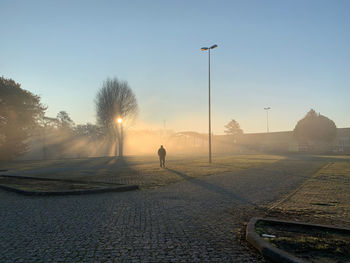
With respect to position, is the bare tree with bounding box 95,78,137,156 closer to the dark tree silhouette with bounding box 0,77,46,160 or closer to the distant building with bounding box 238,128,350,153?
the dark tree silhouette with bounding box 0,77,46,160

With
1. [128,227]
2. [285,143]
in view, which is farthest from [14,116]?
[285,143]

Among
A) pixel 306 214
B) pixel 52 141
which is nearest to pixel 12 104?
pixel 52 141

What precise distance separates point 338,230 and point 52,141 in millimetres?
60259

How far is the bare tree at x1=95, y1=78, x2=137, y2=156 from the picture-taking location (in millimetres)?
46344

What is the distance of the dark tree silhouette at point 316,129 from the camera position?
190 feet

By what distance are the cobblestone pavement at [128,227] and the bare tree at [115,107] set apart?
1498 inches

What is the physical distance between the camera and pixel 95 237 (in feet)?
15.0

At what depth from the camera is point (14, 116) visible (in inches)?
1421

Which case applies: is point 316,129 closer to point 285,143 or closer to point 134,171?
point 285,143

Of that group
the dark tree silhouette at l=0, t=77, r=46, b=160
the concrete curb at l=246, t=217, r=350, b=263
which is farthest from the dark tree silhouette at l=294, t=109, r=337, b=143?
the concrete curb at l=246, t=217, r=350, b=263

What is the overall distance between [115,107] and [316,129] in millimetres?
42596

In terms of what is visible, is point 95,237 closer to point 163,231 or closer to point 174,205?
point 163,231

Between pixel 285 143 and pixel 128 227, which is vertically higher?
pixel 285 143

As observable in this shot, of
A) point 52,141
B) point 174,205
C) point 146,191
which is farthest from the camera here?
point 52,141
